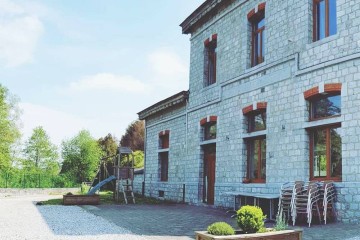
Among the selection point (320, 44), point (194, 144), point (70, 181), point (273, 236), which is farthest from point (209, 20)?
point (70, 181)

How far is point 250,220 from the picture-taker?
6039mm

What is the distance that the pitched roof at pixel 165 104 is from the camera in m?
17.0

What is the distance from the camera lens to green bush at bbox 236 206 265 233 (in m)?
6.05

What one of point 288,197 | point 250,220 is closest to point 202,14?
point 288,197

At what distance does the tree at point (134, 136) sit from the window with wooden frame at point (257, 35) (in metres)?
36.6

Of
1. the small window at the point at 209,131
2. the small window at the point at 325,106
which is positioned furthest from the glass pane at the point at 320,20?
the small window at the point at 209,131

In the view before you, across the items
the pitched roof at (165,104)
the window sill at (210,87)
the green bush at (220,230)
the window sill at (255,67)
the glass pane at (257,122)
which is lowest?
the green bush at (220,230)

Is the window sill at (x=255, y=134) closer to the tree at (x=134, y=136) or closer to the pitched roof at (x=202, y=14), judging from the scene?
the pitched roof at (x=202, y=14)

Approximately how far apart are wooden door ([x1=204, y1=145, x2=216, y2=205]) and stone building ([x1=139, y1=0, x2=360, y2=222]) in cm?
4

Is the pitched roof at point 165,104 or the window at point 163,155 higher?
the pitched roof at point 165,104

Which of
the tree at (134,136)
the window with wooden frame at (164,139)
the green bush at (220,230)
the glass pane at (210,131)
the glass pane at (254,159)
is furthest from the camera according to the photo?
the tree at (134,136)

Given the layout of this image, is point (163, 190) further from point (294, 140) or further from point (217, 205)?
point (294, 140)

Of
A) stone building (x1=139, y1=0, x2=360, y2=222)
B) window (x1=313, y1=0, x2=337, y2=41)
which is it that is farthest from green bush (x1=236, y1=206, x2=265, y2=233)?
window (x1=313, y1=0, x2=337, y2=41)

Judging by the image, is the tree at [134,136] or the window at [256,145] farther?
the tree at [134,136]
